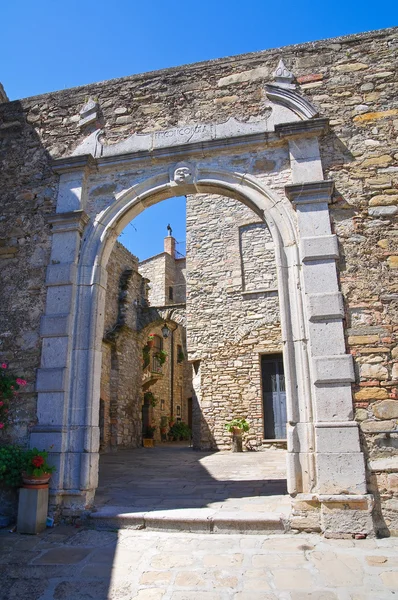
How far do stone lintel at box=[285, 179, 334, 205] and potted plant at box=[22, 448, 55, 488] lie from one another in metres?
3.55

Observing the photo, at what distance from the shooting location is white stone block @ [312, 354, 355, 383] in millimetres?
3990

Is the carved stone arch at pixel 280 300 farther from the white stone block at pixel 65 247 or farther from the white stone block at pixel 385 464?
the white stone block at pixel 385 464

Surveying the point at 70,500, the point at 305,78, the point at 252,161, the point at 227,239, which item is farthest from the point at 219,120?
the point at 227,239

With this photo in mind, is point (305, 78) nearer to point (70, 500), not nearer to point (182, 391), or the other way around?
point (70, 500)

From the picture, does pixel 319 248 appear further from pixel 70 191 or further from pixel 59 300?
pixel 70 191

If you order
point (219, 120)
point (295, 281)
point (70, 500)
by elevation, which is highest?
point (219, 120)

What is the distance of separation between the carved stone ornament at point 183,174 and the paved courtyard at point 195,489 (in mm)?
3454

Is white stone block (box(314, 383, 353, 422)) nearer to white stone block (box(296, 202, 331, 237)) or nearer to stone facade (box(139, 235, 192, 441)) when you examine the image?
white stone block (box(296, 202, 331, 237))

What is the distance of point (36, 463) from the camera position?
4.10m

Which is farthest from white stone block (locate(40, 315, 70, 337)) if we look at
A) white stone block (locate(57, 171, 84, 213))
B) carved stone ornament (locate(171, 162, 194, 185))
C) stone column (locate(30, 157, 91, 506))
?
carved stone ornament (locate(171, 162, 194, 185))

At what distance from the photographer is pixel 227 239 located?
12305 mm

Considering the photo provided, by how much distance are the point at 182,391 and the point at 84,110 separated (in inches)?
650

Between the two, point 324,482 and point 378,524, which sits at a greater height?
point 324,482

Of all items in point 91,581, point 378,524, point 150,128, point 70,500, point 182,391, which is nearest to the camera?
point 91,581
